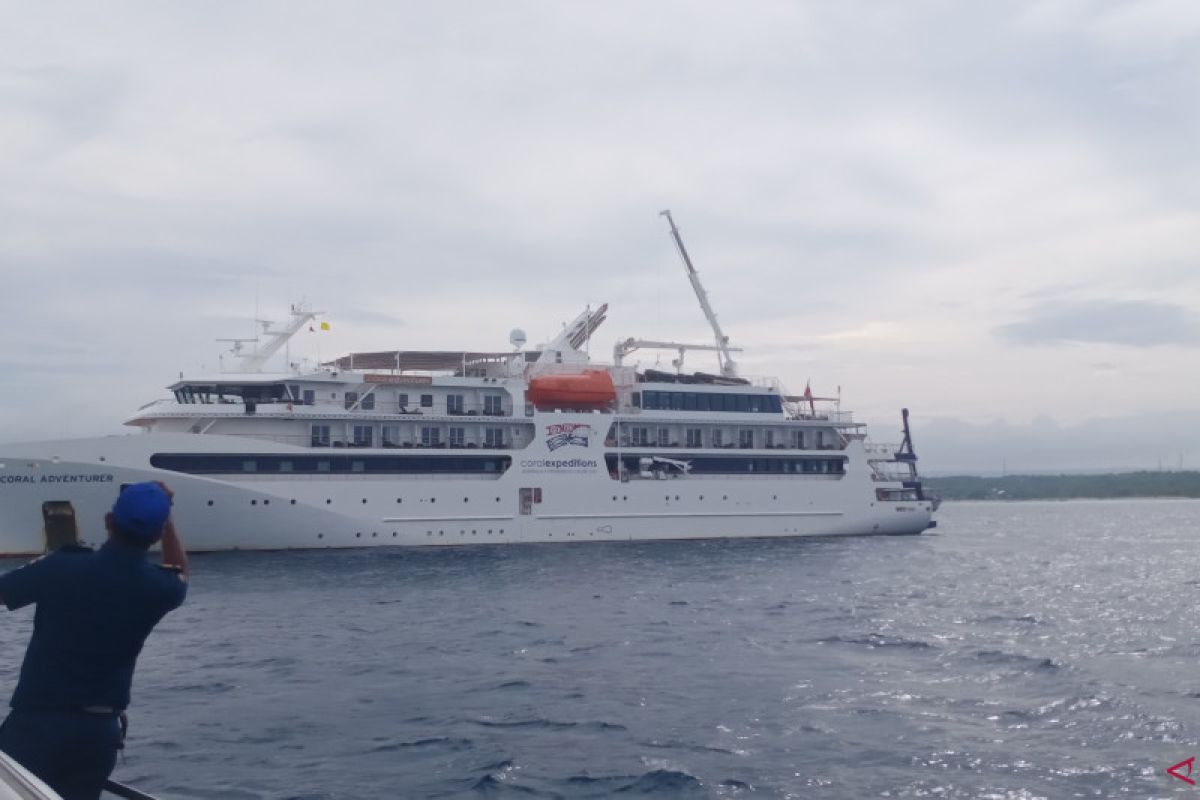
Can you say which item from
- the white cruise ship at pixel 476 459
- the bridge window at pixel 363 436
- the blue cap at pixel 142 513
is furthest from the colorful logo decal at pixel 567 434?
the blue cap at pixel 142 513

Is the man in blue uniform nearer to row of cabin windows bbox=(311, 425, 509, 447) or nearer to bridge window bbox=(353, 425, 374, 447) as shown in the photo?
row of cabin windows bbox=(311, 425, 509, 447)

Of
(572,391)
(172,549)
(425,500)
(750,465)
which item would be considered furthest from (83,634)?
(750,465)

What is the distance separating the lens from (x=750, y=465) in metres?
37.2

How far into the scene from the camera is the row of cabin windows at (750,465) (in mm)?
35094

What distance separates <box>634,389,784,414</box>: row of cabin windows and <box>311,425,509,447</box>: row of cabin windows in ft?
18.8

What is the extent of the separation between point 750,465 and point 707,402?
2814 mm

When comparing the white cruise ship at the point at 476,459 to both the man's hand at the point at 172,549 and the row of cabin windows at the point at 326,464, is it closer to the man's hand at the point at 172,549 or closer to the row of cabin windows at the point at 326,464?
the row of cabin windows at the point at 326,464

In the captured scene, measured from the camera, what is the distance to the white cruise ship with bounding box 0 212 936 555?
90.6 feet

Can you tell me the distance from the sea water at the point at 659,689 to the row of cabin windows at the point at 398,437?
782 cm

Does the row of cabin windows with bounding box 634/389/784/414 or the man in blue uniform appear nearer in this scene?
the man in blue uniform

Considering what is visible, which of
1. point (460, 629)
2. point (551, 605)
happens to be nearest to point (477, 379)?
point (551, 605)

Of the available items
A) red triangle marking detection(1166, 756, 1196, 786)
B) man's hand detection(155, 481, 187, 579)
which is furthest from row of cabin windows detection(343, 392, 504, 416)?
man's hand detection(155, 481, 187, 579)

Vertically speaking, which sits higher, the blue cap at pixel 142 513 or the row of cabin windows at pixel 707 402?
the row of cabin windows at pixel 707 402

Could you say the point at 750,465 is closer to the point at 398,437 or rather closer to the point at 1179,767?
the point at 398,437
